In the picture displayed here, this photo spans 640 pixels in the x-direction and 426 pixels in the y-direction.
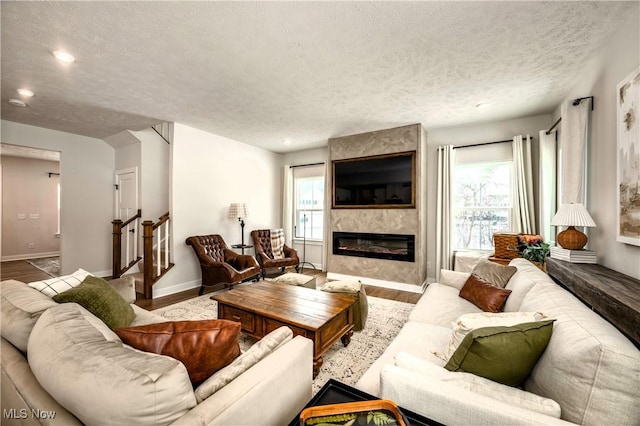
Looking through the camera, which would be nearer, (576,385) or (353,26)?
(576,385)

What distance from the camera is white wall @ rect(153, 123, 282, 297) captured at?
13.4 ft

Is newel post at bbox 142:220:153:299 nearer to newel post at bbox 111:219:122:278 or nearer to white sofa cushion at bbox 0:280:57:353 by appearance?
newel post at bbox 111:219:122:278

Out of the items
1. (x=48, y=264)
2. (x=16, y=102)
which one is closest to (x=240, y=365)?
(x=16, y=102)

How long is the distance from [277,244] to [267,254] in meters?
0.30

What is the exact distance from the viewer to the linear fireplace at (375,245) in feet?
14.0

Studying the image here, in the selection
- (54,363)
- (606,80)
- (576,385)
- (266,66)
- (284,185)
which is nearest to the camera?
(54,363)

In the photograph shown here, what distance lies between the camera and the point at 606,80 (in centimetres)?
211

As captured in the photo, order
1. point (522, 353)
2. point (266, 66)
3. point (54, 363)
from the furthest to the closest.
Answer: point (266, 66), point (522, 353), point (54, 363)

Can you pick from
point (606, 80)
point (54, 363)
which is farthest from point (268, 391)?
point (606, 80)

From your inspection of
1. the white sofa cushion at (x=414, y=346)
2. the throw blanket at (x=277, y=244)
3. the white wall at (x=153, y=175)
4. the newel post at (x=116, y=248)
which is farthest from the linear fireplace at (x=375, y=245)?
the newel post at (x=116, y=248)

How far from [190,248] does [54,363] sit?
3770mm

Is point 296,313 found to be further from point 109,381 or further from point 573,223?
point 573,223

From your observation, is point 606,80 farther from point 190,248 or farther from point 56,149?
point 56,149

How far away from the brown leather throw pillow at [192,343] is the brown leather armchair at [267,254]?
363 cm
